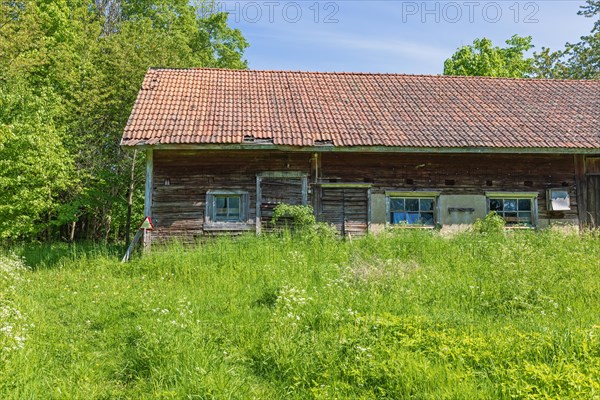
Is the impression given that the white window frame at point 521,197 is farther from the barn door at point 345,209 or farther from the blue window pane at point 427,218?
the barn door at point 345,209

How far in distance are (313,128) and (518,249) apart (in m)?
5.86

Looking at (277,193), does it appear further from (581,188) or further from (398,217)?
(581,188)

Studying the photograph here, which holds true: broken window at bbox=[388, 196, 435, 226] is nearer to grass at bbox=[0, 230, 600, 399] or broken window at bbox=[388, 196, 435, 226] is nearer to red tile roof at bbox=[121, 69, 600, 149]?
red tile roof at bbox=[121, 69, 600, 149]

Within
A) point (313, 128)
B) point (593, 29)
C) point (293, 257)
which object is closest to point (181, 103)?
point (313, 128)

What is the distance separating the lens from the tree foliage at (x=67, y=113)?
1266 cm

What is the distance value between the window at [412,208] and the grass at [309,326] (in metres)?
2.85

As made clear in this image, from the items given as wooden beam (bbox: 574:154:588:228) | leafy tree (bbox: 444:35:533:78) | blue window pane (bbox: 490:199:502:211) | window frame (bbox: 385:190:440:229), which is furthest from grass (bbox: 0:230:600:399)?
leafy tree (bbox: 444:35:533:78)

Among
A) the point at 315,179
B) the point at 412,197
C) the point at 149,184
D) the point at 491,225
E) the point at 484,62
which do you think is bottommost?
the point at 491,225

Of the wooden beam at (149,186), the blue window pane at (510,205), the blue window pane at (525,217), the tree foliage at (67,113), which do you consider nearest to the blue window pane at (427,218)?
the blue window pane at (510,205)

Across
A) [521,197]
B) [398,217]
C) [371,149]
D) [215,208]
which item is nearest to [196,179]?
[215,208]

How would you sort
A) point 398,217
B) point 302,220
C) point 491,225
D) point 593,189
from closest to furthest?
point 302,220 < point 491,225 < point 398,217 < point 593,189

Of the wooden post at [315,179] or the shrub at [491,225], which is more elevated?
the wooden post at [315,179]

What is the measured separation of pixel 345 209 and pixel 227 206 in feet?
10.3

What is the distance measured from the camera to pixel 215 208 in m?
11.3
